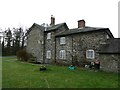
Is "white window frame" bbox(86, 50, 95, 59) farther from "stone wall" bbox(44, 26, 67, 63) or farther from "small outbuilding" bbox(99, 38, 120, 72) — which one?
"stone wall" bbox(44, 26, 67, 63)

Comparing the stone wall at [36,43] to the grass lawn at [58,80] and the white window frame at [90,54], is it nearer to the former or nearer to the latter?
the white window frame at [90,54]

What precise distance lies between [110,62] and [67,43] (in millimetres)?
9383

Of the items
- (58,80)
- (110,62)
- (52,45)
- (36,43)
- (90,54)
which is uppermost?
(36,43)

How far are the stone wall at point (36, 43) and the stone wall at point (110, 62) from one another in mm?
14536

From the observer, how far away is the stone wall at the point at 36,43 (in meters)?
28.7

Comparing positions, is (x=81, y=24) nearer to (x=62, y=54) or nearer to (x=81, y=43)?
(x=81, y=43)

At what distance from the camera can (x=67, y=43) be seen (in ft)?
79.5

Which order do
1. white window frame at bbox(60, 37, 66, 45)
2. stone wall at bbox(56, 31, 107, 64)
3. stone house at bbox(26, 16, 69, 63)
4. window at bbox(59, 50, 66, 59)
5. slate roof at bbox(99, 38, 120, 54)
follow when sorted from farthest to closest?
stone house at bbox(26, 16, 69, 63)
white window frame at bbox(60, 37, 66, 45)
window at bbox(59, 50, 66, 59)
stone wall at bbox(56, 31, 107, 64)
slate roof at bbox(99, 38, 120, 54)

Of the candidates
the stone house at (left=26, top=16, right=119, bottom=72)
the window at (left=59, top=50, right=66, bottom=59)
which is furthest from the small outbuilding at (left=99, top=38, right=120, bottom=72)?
the window at (left=59, top=50, right=66, bottom=59)

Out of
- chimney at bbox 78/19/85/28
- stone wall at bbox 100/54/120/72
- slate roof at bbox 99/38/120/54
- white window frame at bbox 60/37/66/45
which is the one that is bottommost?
stone wall at bbox 100/54/120/72

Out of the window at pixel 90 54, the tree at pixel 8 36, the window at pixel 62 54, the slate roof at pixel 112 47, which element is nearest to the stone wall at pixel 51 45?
the window at pixel 62 54

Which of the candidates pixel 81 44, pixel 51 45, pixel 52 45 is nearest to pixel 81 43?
pixel 81 44

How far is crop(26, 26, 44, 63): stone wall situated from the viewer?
94.2 feet

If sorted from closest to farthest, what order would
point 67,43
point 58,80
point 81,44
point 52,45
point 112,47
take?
point 58,80 < point 112,47 < point 81,44 < point 67,43 < point 52,45
